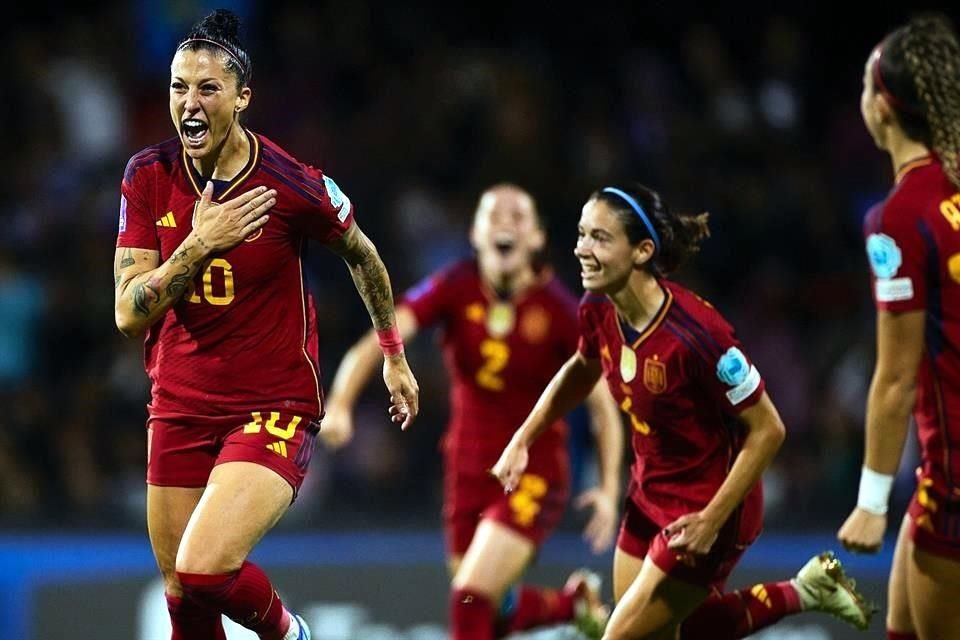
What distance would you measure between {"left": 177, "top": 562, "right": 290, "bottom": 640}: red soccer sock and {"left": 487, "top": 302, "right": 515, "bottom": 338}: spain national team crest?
2483 mm

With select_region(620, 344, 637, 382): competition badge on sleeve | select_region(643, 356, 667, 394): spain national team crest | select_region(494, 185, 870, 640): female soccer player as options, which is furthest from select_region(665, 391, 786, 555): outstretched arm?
select_region(620, 344, 637, 382): competition badge on sleeve

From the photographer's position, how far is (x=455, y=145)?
11.4m

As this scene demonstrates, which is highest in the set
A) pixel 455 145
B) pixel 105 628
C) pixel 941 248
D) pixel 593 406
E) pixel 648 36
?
pixel 648 36

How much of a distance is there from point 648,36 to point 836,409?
3805 mm

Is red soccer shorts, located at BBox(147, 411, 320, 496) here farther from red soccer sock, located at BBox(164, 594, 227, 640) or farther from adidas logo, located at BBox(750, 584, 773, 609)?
adidas logo, located at BBox(750, 584, 773, 609)

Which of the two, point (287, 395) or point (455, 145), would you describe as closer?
point (287, 395)

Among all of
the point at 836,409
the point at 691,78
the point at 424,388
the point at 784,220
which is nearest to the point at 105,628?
the point at 424,388

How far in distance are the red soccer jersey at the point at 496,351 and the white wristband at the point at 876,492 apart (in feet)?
9.55

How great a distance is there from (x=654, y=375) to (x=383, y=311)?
3.09ft

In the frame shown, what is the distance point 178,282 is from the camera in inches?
194

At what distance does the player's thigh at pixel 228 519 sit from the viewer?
4938 mm

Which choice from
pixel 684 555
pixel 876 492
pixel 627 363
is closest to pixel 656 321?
pixel 627 363

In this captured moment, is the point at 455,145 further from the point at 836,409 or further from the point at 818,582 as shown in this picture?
the point at 818,582

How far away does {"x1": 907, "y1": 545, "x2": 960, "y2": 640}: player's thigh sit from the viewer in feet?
15.0
